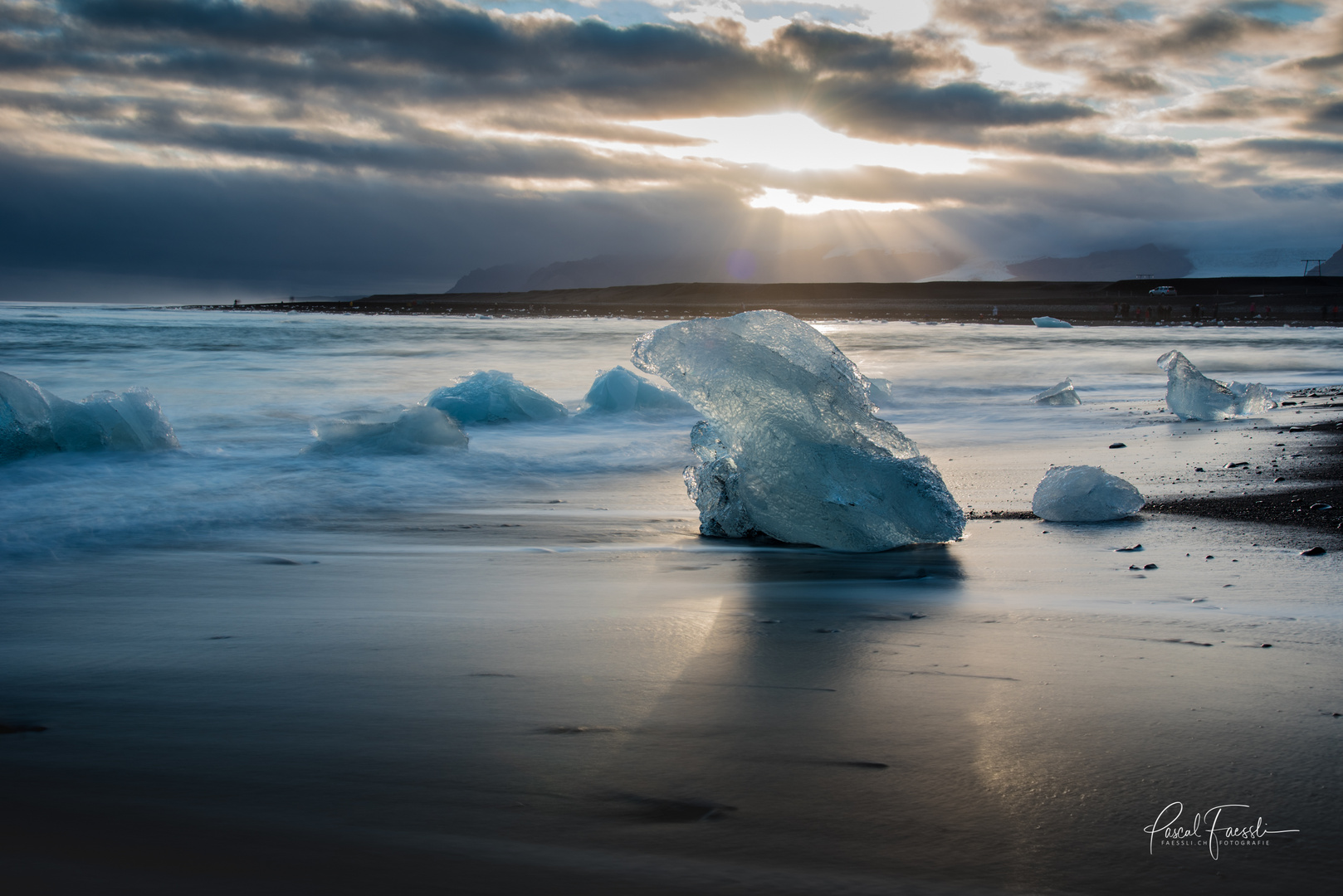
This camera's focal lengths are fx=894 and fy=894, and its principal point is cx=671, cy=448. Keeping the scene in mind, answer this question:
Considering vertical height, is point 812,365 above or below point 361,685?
above

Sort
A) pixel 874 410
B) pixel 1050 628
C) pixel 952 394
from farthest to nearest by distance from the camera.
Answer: pixel 952 394 → pixel 874 410 → pixel 1050 628

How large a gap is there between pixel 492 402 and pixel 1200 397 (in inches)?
258

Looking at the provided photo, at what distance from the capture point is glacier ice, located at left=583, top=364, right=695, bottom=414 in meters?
9.70

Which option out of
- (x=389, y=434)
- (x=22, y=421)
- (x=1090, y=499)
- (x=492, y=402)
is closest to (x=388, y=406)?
(x=492, y=402)

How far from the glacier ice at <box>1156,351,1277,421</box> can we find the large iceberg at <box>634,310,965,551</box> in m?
5.48

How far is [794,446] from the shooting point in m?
3.77

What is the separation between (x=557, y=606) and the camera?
282 cm

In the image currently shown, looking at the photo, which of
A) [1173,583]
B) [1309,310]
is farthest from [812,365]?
[1309,310]

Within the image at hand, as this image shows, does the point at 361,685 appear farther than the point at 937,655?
No

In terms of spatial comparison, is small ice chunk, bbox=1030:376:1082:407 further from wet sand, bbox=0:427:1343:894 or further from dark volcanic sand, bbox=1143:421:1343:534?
wet sand, bbox=0:427:1343:894

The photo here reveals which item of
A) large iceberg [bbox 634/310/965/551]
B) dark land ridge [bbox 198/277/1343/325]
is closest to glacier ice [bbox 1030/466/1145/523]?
large iceberg [bbox 634/310/965/551]

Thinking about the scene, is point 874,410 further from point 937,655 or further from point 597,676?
point 597,676

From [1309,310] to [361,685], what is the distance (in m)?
58.9

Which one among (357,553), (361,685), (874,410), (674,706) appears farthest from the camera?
(874,410)
